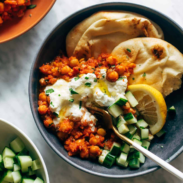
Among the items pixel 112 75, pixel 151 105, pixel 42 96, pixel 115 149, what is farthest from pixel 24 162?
pixel 151 105

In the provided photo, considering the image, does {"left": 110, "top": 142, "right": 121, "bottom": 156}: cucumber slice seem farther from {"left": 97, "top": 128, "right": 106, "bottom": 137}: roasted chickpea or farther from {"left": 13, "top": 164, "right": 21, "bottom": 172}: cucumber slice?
{"left": 13, "top": 164, "right": 21, "bottom": 172}: cucumber slice

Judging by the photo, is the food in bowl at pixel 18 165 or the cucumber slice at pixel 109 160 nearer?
the food in bowl at pixel 18 165

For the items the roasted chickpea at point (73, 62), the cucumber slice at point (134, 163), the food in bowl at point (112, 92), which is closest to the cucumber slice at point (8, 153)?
the food in bowl at point (112, 92)

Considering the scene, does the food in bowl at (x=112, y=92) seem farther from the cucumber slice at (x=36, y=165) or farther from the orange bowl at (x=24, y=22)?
the orange bowl at (x=24, y=22)

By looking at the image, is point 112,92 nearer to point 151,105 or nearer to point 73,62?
point 151,105

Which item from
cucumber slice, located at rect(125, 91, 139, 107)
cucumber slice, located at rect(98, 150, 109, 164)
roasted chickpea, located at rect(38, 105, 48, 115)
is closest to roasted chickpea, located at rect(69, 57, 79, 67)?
roasted chickpea, located at rect(38, 105, 48, 115)
